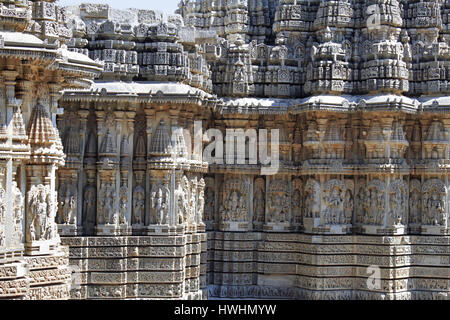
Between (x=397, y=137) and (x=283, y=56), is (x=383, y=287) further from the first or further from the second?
(x=283, y=56)

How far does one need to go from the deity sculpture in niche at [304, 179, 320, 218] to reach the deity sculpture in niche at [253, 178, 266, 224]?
1103mm

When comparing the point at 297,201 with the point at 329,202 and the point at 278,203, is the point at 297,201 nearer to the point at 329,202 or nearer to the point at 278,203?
the point at 278,203

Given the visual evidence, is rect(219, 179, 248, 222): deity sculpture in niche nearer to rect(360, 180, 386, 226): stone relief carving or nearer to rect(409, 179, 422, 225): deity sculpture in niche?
rect(360, 180, 386, 226): stone relief carving

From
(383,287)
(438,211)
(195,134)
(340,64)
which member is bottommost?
(383,287)

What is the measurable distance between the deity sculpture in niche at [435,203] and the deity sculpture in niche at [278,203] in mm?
3258

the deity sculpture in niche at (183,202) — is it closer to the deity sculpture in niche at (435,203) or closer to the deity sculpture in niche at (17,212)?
the deity sculpture in niche at (435,203)

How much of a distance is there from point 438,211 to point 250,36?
6.45m

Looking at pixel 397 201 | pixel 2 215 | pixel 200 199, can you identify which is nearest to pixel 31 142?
pixel 2 215

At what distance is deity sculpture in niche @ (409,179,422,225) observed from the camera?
83.0 feet

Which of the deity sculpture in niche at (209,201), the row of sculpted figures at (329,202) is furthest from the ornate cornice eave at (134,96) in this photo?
the row of sculpted figures at (329,202)

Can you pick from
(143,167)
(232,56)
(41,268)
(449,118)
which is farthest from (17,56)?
(449,118)

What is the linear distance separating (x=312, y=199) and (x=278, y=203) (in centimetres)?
96

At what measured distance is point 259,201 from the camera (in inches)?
1010

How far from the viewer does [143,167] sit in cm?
2211
